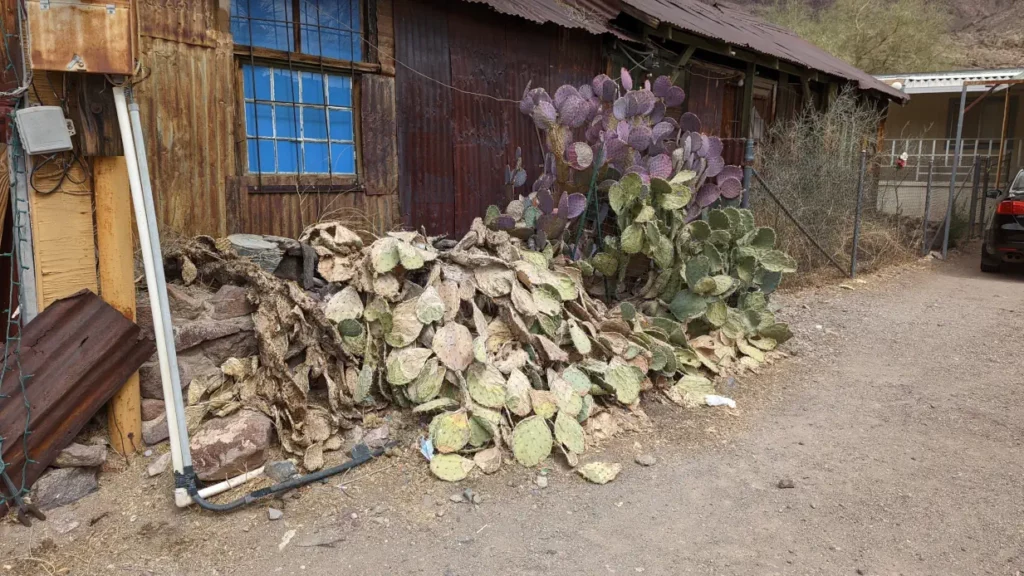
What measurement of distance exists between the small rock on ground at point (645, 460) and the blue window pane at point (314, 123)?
3.52m

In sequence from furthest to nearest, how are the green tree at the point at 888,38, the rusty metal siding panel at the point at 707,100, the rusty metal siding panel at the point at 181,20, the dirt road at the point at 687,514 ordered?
the green tree at the point at 888,38
the rusty metal siding panel at the point at 707,100
the rusty metal siding panel at the point at 181,20
the dirt road at the point at 687,514

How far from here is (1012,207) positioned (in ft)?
30.5

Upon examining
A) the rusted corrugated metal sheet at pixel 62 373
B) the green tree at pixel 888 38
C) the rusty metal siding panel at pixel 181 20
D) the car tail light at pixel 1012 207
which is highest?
the green tree at pixel 888 38

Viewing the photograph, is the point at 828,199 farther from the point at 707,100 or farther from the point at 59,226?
the point at 59,226

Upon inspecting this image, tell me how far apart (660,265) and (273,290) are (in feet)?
10.2

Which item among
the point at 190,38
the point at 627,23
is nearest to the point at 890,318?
the point at 627,23

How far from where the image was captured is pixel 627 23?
28.1 ft

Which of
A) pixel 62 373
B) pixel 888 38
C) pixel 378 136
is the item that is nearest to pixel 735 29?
pixel 378 136

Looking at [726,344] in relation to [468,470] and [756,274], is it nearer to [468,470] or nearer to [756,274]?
[756,274]

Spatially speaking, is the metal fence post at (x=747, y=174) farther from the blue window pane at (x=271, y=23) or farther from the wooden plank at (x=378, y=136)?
the blue window pane at (x=271, y=23)

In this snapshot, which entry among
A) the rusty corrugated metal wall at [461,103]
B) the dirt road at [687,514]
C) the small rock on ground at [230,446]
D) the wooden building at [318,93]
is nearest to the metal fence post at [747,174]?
the wooden building at [318,93]

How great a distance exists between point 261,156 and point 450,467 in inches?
116

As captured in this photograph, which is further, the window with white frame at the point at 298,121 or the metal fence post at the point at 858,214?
the metal fence post at the point at 858,214

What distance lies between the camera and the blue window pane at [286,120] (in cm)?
538
